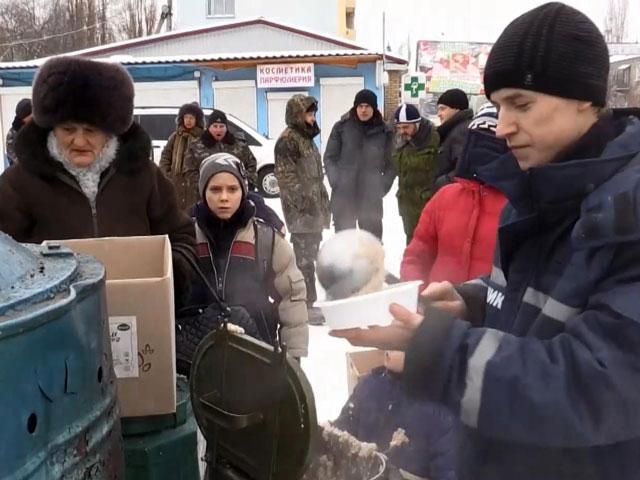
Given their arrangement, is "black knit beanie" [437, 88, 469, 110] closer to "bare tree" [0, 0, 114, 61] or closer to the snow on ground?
the snow on ground

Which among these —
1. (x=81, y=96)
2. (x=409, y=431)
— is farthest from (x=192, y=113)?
(x=409, y=431)

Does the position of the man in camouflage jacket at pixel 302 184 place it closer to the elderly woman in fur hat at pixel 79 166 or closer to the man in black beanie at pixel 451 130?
the man in black beanie at pixel 451 130

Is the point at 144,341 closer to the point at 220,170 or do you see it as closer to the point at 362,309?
the point at 362,309

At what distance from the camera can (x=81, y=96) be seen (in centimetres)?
255

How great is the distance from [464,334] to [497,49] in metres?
0.57

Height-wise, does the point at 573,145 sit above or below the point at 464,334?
above

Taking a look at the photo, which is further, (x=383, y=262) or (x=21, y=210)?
(x=21, y=210)

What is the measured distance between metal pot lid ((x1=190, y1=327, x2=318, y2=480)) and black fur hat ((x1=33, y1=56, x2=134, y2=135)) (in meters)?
1.08

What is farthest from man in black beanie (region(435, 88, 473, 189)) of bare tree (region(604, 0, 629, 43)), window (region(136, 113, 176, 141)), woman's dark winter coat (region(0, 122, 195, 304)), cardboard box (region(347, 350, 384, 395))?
bare tree (region(604, 0, 629, 43))

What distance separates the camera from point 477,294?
1.82m

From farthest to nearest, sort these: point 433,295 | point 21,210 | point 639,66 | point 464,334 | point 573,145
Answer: point 639,66 < point 21,210 < point 433,295 < point 573,145 < point 464,334

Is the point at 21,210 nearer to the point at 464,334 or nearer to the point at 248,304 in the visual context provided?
the point at 248,304

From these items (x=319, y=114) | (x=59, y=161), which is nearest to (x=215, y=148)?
(x=59, y=161)

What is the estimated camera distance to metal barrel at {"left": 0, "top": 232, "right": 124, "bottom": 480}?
1282mm
